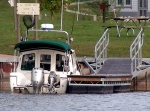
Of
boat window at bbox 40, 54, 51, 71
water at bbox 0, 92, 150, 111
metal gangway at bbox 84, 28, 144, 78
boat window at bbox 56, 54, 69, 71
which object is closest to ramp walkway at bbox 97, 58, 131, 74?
metal gangway at bbox 84, 28, 144, 78

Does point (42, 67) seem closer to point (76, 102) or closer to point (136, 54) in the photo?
point (136, 54)

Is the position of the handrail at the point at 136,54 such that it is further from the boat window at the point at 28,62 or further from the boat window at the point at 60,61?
the boat window at the point at 28,62

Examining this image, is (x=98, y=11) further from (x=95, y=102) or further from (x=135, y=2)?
(x=95, y=102)

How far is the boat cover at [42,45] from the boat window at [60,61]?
40cm

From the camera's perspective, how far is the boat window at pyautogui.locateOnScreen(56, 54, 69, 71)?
35.2 meters

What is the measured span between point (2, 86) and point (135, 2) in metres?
45.0

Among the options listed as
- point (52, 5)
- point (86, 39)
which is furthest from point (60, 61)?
point (52, 5)

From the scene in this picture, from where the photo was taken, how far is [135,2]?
81812 mm

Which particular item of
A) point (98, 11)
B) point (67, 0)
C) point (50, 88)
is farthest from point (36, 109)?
point (98, 11)

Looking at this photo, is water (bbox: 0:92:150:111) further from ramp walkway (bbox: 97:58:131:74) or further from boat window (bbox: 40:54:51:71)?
ramp walkway (bbox: 97:58:131:74)

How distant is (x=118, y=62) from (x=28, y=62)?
15.2 feet

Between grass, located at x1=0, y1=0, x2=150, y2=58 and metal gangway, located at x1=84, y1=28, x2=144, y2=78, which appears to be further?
grass, located at x1=0, y1=0, x2=150, y2=58

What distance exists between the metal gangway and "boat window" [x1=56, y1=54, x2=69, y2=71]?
Answer: 2.00m

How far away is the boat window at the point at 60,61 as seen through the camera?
3519 centimetres
